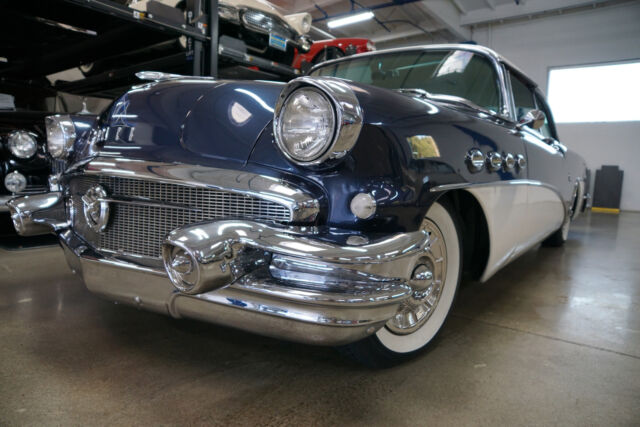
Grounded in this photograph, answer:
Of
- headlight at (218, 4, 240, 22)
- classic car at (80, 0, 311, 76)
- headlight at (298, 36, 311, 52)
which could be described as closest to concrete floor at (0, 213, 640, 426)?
classic car at (80, 0, 311, 76)

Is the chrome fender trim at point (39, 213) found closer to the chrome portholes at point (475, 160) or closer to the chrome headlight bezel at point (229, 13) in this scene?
the chrome portholes at point (475, 160)

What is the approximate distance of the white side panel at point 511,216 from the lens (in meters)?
1.73

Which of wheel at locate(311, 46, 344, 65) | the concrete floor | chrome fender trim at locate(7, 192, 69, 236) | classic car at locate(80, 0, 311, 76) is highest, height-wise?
wheel at locate(311, 46, 344, 65)

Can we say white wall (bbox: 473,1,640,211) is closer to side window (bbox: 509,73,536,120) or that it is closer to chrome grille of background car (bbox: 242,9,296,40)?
side window (bbox: 509,73,536,120)

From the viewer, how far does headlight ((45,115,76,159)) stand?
1758 mm

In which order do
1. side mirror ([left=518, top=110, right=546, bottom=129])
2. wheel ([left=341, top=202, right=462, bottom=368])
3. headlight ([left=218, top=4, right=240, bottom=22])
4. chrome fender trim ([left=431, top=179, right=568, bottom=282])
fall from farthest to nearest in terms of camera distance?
headlight ([left=218, top=4, right=240, bottom=22]) → side mirror ([left=518, top=110, right=546, bottom=129]) → chrome fender trim ([left=431, top=179, right=568, bottom=282]) → wheel ([left=341, top=202, right=462, bottom=368])

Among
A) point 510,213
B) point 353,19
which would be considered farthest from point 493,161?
point 353,19

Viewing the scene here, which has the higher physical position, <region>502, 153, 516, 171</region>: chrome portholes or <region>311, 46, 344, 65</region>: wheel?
<region>311, 46, 344, 65</region>: wheel

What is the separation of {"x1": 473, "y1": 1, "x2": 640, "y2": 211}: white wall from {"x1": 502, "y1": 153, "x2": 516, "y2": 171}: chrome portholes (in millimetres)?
9312

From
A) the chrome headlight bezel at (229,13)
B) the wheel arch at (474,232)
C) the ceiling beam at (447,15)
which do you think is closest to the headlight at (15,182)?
the chrome headlight bezel at (229,13)

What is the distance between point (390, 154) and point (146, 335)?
1.15m

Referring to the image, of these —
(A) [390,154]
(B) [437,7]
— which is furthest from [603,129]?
(A) [390,154]

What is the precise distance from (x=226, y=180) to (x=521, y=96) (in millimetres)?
2294

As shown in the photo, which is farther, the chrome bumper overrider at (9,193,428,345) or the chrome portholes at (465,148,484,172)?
the chrome portholes at (465,148,484,172)
